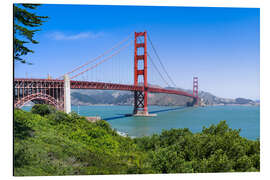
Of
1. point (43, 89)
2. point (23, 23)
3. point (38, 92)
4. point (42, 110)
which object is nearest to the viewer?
point (23, 23)

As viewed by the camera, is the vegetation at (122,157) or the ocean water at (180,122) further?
the ocean water at (180,122)

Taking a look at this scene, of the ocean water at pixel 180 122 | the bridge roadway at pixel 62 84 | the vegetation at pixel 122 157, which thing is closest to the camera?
the vegetation at pixel 122 157

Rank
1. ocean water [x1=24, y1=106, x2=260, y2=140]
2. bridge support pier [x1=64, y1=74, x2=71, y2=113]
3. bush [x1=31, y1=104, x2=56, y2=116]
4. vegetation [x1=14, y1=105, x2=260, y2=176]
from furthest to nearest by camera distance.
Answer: ocean water [x1=24, y1=106, x2=260, y2=140] < bridge support pier [x1=64, y1=74, x2=71, y2=113] < bush [x1=31, y1=104, x2=56, y2=116] < vegetation [x1=14, y1=105, x2=260, y2=176]

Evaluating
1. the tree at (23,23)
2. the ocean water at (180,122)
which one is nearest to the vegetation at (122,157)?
the tree at (23,23)

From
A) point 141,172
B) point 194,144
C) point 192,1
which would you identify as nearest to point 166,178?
point 141,172

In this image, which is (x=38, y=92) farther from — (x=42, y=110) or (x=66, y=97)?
(x=66, y=97)

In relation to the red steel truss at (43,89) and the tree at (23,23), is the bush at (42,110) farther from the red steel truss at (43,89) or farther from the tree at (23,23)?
the tree at (23,23)

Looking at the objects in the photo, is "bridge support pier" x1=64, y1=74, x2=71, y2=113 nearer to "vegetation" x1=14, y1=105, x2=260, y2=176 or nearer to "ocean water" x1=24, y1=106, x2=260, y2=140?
"ocean water" x1=24, y1=106, x2=260, y2=140

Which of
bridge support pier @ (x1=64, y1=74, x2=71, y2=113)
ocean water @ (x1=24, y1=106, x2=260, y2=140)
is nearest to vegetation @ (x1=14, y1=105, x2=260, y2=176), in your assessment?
ocean water @ (x1=24, y1=106, x2=260, y2=140)

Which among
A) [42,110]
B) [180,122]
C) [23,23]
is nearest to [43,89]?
[42,110]

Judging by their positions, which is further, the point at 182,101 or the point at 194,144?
the point at 182,101
